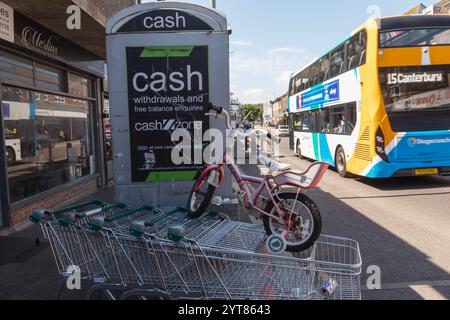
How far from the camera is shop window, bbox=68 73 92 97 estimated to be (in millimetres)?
8727

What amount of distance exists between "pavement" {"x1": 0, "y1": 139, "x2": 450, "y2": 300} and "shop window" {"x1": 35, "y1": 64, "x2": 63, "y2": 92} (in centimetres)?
260

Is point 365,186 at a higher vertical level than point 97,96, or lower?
lower

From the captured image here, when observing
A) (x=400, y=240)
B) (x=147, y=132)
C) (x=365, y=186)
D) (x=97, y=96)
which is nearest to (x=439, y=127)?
(x=365, y=186)

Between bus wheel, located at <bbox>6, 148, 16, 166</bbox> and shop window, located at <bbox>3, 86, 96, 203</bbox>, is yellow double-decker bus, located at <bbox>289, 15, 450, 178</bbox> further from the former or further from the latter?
bus wheel, located at <bbox>6, 148, 16, 166</bbox>

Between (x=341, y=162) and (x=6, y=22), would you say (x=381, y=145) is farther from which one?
(x=6, y=22)

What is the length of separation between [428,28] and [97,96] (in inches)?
325

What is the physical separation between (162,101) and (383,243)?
3538 millimetres

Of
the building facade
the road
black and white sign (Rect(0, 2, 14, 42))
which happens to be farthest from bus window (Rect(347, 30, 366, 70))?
black and white sign (Rect(0, 2, 14, 42))

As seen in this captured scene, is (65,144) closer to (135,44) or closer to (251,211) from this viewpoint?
(135,44)

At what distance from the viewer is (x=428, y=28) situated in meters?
9.10

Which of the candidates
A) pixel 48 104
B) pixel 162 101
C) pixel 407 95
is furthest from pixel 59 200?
pixel 407 95

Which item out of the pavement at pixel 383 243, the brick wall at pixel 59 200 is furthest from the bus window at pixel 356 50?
the brick wall at pixel 59 200

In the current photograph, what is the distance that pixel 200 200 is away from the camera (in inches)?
170

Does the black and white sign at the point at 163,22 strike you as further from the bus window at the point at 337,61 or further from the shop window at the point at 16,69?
the bus window at the point at 337,61
